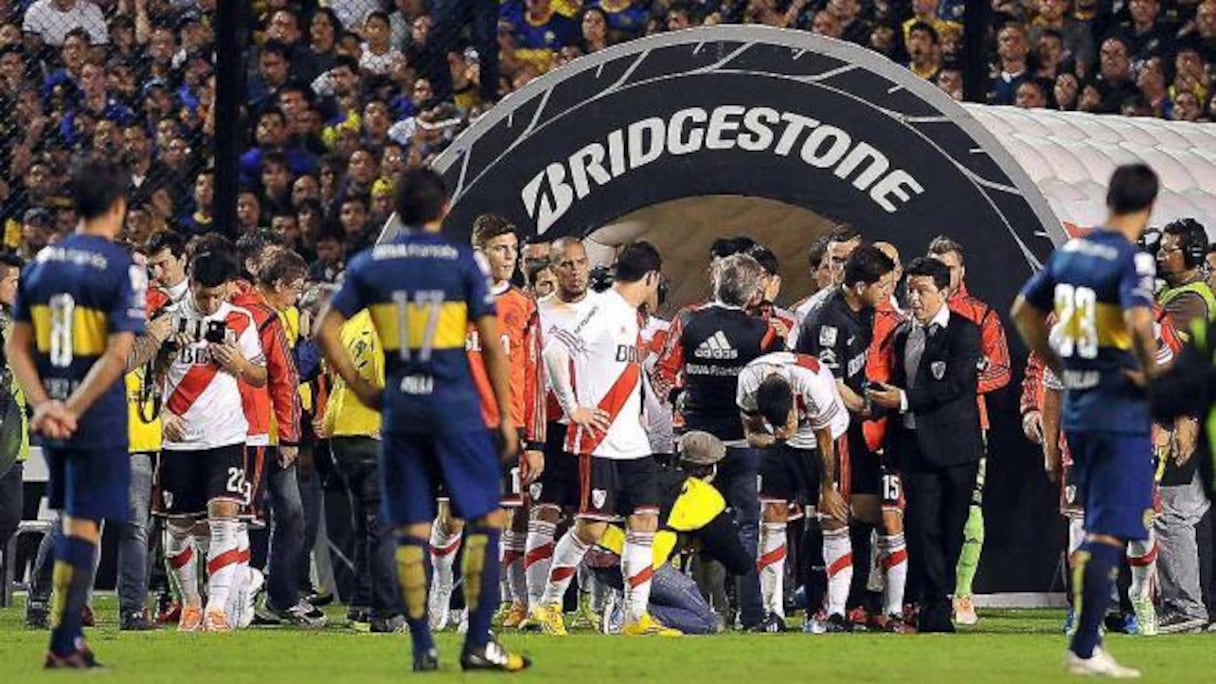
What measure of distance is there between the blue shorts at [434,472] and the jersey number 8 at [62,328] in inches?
52.3

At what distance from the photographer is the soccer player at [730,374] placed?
15.3 m

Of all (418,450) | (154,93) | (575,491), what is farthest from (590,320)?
(154,93)

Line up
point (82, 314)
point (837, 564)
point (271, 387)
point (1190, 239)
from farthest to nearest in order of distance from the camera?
point (1190, 239) < point (271, 387) < point (837, 564) < point (82, 314)

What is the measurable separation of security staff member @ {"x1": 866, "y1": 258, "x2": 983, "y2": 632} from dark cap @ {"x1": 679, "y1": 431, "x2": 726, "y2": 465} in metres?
0.83

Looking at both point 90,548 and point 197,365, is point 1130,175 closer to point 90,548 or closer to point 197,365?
point 90,548

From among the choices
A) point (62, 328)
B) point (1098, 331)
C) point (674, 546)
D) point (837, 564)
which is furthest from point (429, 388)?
point (837, 564)

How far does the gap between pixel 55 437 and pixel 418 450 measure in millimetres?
1374

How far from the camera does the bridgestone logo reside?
1769 cm

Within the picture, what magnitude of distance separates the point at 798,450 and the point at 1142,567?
5.94ft

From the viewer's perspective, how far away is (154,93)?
21.8 m

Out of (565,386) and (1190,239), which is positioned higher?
(1190,239)

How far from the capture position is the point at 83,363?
1172 centimetres

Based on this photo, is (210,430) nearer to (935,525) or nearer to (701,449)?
(701,449)

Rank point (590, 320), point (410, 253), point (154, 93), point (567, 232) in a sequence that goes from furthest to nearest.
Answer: point (154, 93)
point (567, 232)
point (590, 320)
point (410, 253)
